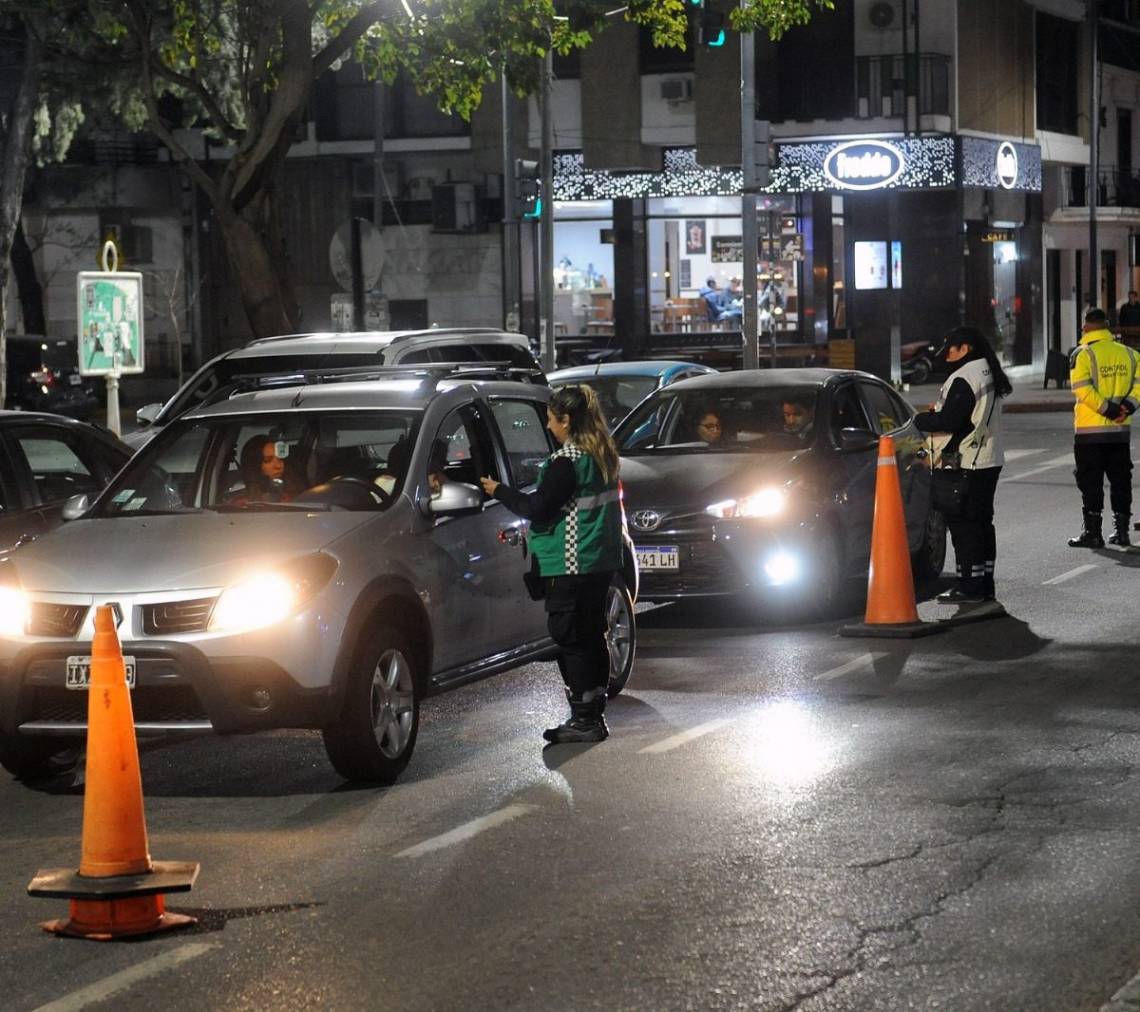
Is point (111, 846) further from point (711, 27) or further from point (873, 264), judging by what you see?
point (873, 264)

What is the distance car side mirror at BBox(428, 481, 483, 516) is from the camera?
9727mm

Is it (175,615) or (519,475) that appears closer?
(175,615)

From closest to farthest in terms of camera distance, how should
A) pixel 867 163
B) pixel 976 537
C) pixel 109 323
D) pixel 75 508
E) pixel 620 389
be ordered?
pixel 75 508, pixel 976 537, pixel 109 323, pixel 620 389, pixel 867 163

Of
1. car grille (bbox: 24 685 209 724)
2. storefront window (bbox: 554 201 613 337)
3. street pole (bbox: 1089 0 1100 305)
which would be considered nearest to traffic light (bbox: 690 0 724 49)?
car grille (bbox: 24 685 209 724)

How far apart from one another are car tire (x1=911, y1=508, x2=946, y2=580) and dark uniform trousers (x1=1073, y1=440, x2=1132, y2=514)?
6.43 ft

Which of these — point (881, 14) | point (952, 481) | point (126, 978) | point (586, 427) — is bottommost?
point (126, 978)

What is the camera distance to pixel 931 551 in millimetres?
15898

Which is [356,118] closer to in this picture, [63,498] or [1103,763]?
[63,498]

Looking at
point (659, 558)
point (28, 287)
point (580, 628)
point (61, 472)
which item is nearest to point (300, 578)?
point (580, 628)

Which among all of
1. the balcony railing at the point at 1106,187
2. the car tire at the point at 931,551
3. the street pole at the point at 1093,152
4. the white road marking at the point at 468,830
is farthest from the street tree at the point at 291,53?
the balcony railing at the point at 1106,187

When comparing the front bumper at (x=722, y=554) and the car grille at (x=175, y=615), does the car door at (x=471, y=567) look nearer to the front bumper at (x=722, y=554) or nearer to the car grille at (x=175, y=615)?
the car grille at (x=175, y=615)

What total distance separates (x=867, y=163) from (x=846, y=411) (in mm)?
32743

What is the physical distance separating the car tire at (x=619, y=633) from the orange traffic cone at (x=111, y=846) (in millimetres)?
4331

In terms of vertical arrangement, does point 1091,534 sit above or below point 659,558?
below
